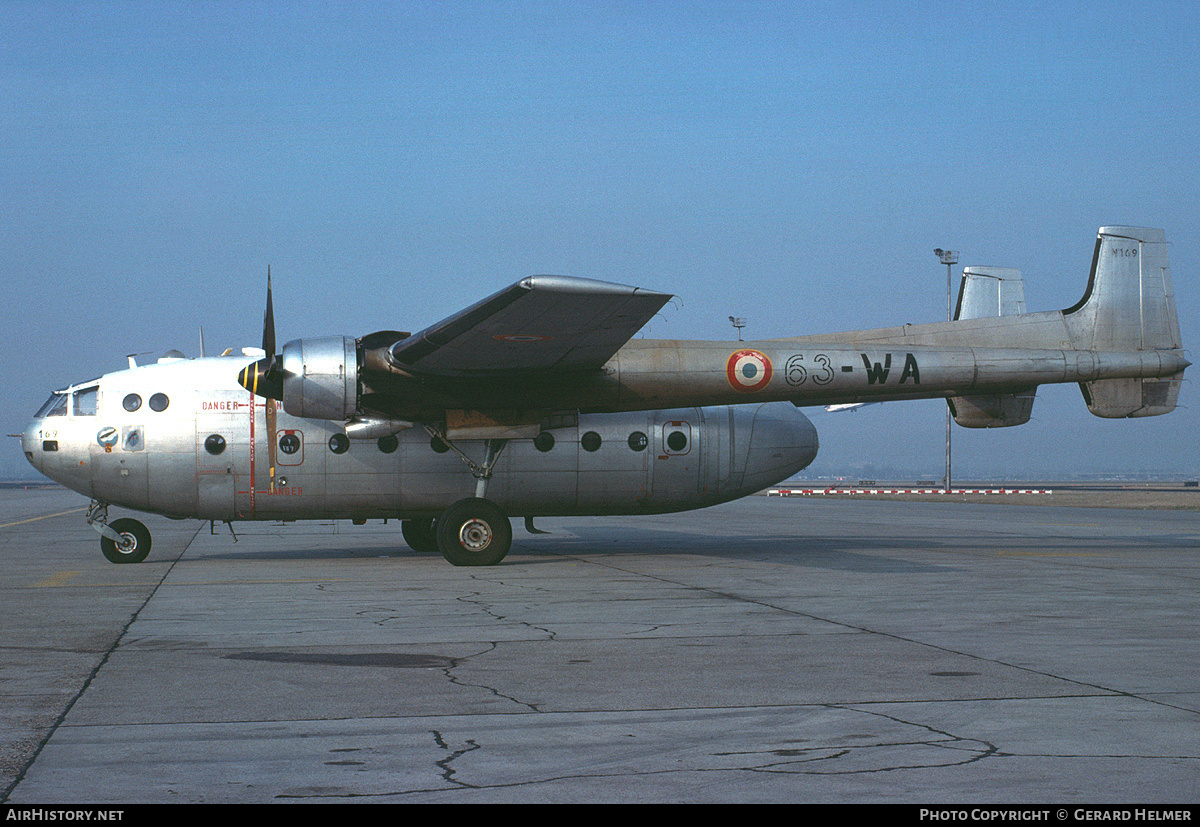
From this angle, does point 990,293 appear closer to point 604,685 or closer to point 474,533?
point 474,533

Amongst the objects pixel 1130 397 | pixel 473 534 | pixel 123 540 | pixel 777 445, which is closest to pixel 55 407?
pixel 123 540

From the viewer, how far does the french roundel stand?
63.8ft

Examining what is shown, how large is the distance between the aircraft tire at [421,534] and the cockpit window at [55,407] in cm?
719

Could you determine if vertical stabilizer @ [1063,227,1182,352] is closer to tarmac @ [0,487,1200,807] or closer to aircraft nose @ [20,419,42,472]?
tarmac @ [0,487,1200,807]

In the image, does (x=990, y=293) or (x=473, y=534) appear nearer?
(x=473, y=534)

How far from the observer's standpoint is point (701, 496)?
2198 centimetres

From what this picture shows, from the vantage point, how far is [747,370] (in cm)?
1950

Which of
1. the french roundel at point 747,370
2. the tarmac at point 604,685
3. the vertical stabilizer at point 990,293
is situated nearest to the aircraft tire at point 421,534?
the tarmac at point 604,685

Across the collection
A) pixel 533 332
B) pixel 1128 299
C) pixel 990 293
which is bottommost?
pixel 533 332

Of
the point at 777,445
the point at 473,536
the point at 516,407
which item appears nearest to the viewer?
the point at 473,536

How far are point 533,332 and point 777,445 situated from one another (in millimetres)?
7768

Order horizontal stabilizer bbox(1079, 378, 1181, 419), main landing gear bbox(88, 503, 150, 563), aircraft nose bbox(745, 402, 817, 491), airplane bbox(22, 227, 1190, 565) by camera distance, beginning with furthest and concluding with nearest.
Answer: aircraft nose bbox(745, 402, 817, 491), horizontal stabilizer bbox(1079, 378, 1181, 419), main landing gear bbox(88, 503, 150, 563), airplane bbox(22, 227, 1190, 565)

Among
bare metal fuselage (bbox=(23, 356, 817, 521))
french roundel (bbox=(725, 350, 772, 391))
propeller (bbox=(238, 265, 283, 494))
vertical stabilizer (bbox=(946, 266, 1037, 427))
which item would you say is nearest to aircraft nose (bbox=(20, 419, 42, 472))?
bare metal fuselage (bbox=(23, 356, 817, 521))
